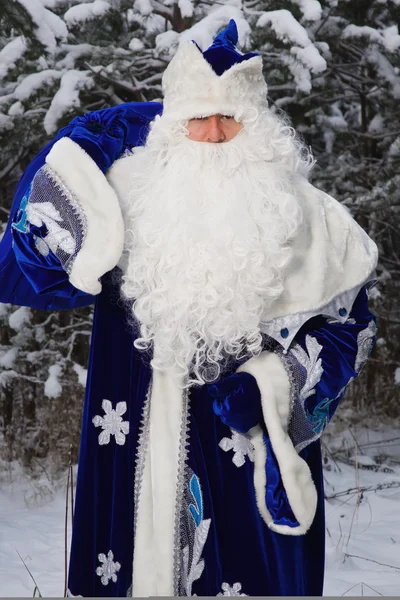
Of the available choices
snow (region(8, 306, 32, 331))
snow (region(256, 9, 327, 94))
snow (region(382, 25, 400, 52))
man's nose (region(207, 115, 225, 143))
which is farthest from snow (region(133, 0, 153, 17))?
man's nose (region(207, 115, 225, 143))

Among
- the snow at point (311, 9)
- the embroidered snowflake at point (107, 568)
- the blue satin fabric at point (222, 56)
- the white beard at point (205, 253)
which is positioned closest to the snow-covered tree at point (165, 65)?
the snow at point (311, 9)

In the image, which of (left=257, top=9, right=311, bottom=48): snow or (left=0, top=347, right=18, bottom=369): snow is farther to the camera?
(left=0, top=347, right=18, bottom=369): snow

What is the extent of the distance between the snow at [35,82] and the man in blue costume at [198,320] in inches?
92.7

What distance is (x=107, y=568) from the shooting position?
1.80 m

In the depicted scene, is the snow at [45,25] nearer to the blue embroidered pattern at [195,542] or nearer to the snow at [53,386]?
the snow at [53,386]

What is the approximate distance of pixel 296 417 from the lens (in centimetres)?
171

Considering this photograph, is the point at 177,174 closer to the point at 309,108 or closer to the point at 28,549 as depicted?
the point at 28,549

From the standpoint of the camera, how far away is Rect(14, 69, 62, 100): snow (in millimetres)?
4023

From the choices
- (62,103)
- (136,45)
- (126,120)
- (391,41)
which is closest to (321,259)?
(126,120)

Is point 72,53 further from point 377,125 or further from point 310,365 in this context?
point 310,365

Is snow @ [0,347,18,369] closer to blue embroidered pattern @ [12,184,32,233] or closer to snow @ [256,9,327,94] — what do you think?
snow @ [256,9,327,94]

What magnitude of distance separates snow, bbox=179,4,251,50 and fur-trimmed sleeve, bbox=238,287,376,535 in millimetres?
2227

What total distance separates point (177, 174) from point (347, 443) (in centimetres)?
358

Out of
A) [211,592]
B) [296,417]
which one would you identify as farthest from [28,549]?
[296,417]
